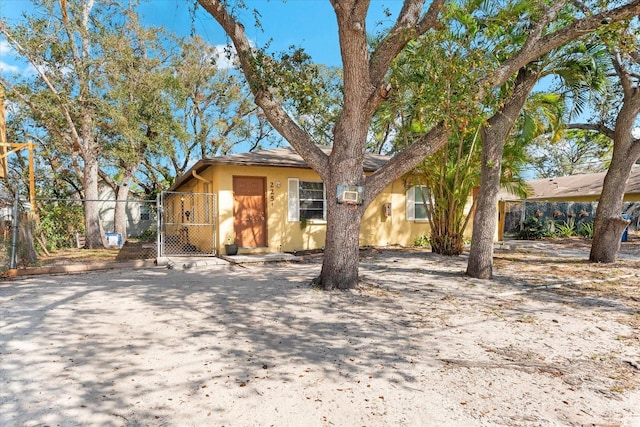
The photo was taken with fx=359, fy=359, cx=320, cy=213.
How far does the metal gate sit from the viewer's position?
978cm

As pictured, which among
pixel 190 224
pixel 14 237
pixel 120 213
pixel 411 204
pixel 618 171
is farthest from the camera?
pixel 120 213

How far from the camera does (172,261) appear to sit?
8.74m

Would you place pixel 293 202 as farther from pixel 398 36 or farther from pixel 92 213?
pixel 92 213

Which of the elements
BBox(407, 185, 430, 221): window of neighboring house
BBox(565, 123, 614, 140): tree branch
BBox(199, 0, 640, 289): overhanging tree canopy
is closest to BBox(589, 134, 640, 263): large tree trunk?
BBox(565, 123, 614, 140): tree branch

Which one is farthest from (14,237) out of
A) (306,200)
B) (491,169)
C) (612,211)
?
(612,211)

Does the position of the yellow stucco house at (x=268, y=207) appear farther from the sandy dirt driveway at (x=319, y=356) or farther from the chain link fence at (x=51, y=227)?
the sandy dirt driveway at (x=319, y=356)

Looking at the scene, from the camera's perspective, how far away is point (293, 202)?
10.9m

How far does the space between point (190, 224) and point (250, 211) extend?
182 cm

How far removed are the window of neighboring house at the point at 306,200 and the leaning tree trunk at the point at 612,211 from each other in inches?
282

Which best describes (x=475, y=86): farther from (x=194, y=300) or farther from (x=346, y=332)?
(x=194, y=300)

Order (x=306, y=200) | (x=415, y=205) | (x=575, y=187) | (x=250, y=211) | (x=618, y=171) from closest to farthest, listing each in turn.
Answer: (x=618, y=171)
(x=250, y=211)
(x=306, y=200)
(x=415, y=205)
(x=575, y=187)

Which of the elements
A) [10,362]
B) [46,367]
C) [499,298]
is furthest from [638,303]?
[10,362]

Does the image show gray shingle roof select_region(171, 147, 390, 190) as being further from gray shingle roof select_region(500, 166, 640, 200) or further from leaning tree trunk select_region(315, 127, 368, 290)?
gray shingle roof select_region(500, 166, 640, 200)

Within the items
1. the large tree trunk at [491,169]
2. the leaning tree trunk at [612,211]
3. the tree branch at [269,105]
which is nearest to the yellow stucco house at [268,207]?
the tree branch at [269,105]
